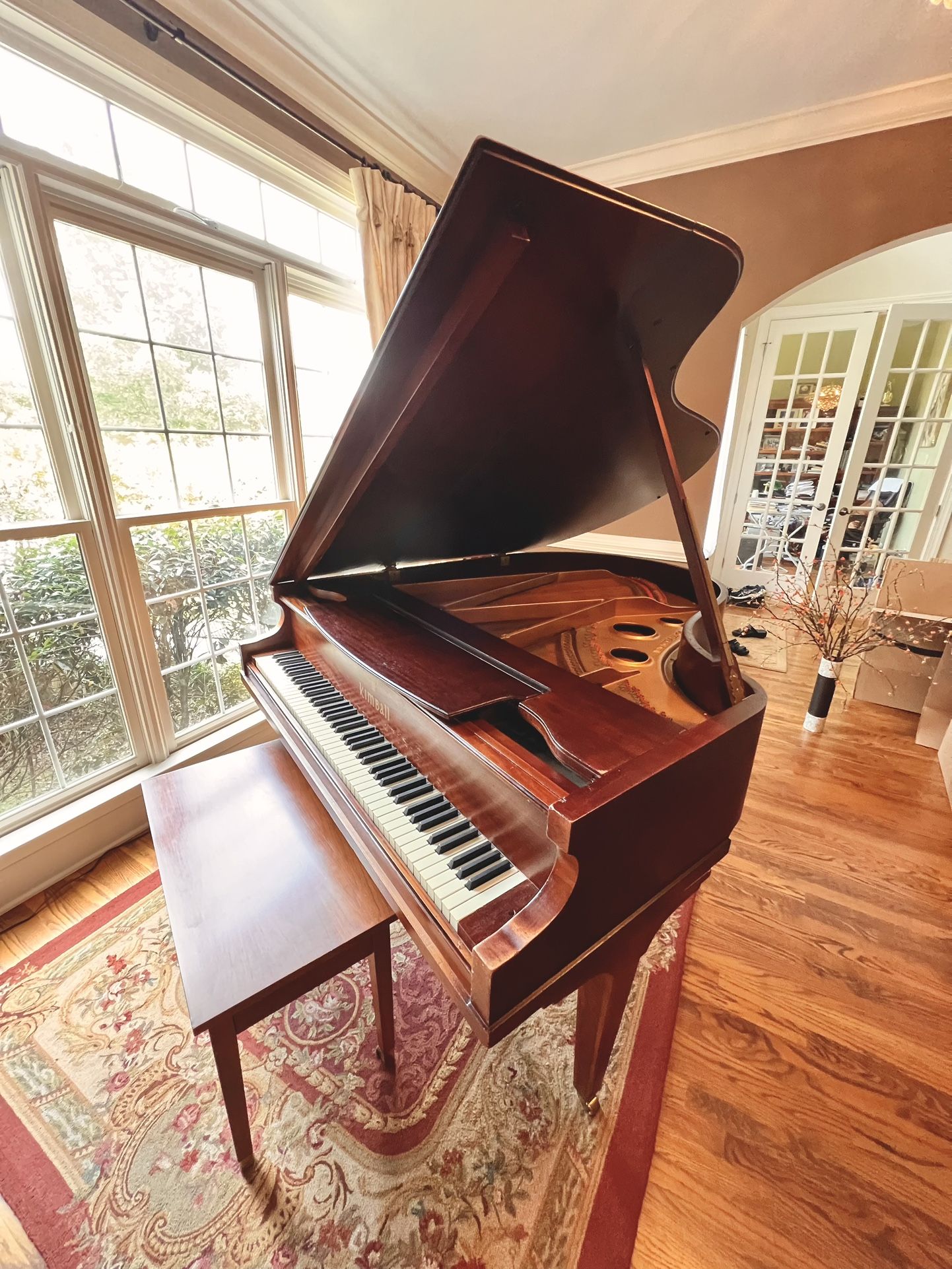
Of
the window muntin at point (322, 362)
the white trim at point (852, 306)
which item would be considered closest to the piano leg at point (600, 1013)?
the window muntin at point (322, 362)

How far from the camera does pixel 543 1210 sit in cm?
100

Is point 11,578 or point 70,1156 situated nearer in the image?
point 70,1156

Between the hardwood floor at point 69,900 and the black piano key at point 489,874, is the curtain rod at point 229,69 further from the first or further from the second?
the hardwood floor at point 69,900

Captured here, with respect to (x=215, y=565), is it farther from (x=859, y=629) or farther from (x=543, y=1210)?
(x=859, y=629)

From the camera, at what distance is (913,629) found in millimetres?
2668

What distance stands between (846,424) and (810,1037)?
16.5ft

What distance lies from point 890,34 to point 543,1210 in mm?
4056

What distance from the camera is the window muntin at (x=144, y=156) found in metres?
1.48

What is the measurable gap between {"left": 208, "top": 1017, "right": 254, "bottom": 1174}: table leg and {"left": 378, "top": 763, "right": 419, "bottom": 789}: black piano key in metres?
0.47

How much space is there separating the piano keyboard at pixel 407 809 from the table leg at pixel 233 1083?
1.37ft

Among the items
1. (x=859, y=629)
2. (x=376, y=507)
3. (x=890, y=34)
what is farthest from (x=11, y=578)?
(x=890, y=34)

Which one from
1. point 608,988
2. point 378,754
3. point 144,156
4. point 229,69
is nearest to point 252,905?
point 378,754

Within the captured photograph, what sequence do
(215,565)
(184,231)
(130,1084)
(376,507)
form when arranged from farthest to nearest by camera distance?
(215,565) < (184,231) < (376,507) < (130,1084)

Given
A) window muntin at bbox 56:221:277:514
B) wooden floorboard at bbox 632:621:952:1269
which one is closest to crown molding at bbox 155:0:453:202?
window muntin at bbox 56:221:277:514
